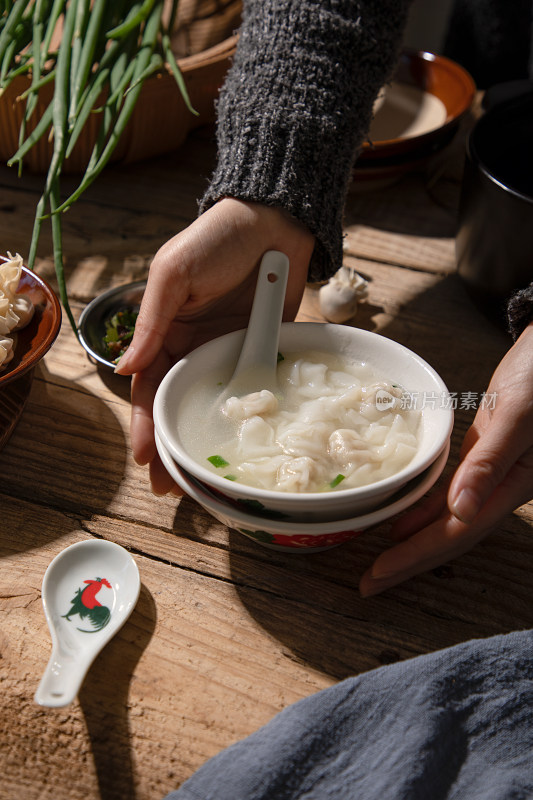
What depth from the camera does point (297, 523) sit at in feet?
2.84

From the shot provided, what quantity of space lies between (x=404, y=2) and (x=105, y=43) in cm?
70

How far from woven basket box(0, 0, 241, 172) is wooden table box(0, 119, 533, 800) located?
2.09 ft

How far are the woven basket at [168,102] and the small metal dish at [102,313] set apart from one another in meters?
0.53

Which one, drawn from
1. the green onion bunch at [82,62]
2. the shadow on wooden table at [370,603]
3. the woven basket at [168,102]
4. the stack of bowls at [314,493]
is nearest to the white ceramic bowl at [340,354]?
the stack of bowls at [314,493]

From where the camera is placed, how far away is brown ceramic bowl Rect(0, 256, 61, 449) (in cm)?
105

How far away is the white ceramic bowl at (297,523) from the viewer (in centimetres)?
85

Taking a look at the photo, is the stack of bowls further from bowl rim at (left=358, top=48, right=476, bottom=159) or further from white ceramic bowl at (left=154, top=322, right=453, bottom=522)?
bowl rim at (left=358, top=48, right=476, bottom=159)

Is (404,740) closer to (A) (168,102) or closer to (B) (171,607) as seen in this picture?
(B) (171,607)

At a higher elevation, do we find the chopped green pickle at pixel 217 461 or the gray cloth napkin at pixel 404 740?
the chopped green pickle at pixel 217 461

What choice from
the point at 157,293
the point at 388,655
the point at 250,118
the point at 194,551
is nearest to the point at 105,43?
the point at 250,118

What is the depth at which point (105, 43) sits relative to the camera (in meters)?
1.56

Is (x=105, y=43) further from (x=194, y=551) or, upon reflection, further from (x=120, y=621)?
(x=120, y=621)

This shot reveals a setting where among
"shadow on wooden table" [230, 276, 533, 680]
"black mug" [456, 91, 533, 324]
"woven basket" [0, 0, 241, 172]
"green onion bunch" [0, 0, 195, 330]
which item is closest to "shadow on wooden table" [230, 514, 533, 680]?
"shadow on wooden table" [230, 276, 533, 680]

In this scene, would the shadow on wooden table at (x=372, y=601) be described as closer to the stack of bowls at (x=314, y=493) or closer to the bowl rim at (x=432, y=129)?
the stack of bowls at (x=314, y=493)
